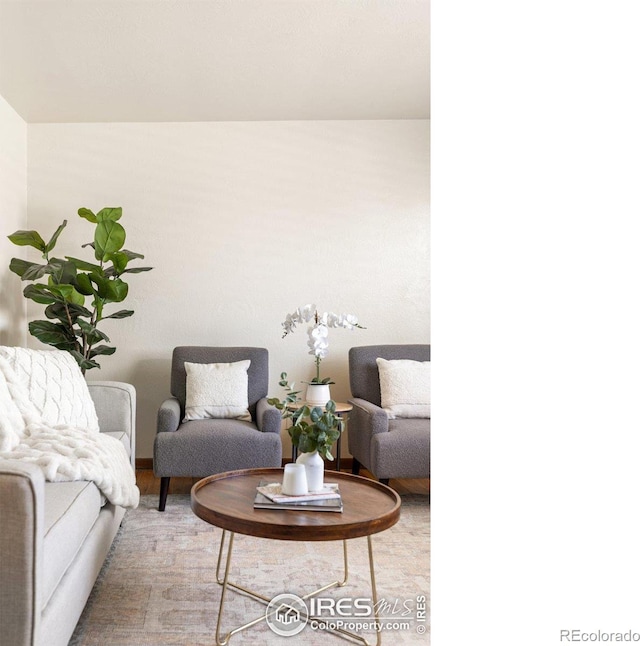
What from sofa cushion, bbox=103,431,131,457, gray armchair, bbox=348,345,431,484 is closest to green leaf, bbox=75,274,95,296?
sofa cushion, bbox=103,431,131,457

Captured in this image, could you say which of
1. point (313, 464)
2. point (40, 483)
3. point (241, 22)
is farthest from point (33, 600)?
point (241, 22)

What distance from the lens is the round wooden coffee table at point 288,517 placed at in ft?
5.58

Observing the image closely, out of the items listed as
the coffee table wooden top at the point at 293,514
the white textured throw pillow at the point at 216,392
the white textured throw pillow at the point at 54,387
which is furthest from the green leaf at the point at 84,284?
the coffee table wooden top at the point at 293,514

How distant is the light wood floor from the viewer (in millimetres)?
3635

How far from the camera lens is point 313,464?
202 centimetres

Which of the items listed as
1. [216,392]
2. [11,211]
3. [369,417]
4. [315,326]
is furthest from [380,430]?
[11,211]

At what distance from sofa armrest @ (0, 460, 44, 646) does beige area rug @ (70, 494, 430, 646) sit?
1.79ft

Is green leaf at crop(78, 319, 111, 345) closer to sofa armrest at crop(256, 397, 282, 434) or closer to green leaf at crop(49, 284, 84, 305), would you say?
green leaf at crop(49, 284, 84, 305)

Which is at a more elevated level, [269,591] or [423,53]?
[423,53]

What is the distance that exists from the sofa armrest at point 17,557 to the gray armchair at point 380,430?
2100 millimetres

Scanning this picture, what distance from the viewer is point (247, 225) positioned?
14.1ft

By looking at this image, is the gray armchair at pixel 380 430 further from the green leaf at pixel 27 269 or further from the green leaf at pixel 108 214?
the green leaf at pixel 27 269
